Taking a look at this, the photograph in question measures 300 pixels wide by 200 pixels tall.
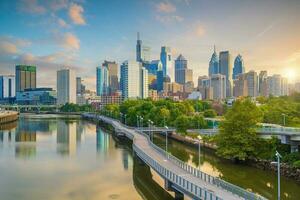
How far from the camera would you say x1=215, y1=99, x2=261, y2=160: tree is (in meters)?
50.9

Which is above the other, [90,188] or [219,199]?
[219,199]

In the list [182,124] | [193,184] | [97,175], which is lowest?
[97,175]

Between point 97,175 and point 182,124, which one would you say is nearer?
point 97,175

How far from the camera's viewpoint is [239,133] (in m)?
52.0

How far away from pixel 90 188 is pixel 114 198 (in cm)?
472

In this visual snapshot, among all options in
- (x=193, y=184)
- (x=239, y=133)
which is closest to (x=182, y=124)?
(x=239, y=133)

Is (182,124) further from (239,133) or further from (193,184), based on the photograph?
(193,184)

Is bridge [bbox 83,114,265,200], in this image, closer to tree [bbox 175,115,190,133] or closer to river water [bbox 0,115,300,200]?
river water [bbox 0,115,300,200]

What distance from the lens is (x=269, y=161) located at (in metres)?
48.8

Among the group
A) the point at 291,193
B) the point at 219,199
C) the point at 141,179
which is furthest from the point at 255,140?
the point at 219,199

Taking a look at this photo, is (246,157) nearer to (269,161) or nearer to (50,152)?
(269,161)

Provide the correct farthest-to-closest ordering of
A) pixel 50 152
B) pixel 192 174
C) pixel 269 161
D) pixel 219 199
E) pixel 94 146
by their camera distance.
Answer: pixel 94 146 → pixel 50 152 → pixel 269 161 → pixel 192 174 → pixel 219 199

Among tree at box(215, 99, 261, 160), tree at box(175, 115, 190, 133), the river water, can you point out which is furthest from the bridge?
tree at box(175, 115, 190, 133)

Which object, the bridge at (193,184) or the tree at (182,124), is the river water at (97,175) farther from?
the tree at (182,124)
